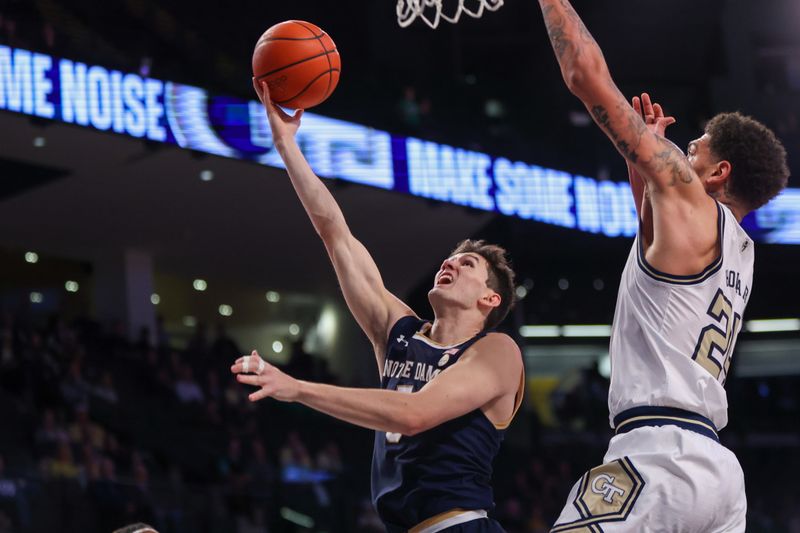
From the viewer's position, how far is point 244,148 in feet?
47.8

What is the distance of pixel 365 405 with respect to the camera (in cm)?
335

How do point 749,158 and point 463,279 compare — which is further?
point 463,279

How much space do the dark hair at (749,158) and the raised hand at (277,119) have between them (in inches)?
63.2

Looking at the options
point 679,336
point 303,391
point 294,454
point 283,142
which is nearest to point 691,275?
point 679,336

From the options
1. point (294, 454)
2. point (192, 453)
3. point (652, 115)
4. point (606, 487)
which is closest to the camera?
point (606, 487)

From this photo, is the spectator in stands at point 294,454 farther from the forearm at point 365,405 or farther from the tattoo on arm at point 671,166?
the tattoo on arm at point 671,166

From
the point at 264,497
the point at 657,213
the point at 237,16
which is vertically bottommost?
the point at 264,497

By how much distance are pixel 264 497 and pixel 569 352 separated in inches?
707

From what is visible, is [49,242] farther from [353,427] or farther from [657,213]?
[657,213]

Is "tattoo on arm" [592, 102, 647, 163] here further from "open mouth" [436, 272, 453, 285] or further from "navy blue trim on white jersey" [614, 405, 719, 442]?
"open mouth" [436, 272, 453, 285]

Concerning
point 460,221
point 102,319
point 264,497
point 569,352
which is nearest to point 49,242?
point 102,319

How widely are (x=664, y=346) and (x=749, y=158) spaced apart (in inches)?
27.9

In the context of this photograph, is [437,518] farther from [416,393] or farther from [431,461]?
[416,393]

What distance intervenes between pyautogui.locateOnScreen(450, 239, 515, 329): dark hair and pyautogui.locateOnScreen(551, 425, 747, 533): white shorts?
2.85 feet
